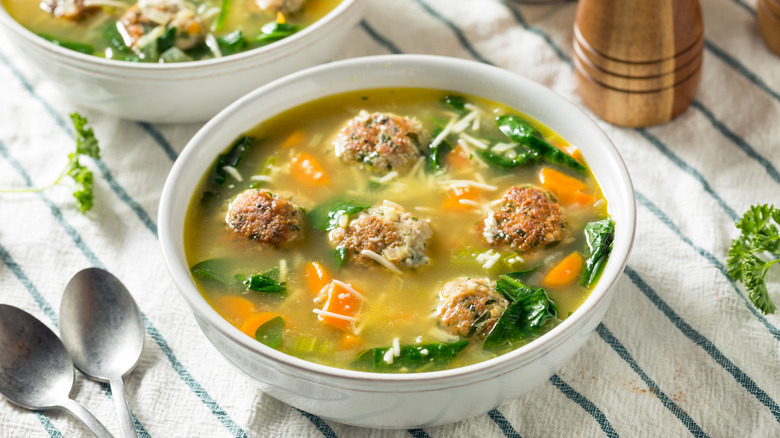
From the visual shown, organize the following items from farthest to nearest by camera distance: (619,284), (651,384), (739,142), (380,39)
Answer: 1. (380,39)
2. (739,142)
3. (619,284)
4. (651,384)

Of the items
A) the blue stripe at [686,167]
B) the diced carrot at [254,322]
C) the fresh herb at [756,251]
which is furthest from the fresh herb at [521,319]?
the blue stripe at [686,167]

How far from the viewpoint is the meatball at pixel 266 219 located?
10.6 ft

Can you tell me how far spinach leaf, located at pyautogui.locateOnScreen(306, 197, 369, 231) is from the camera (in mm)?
3309

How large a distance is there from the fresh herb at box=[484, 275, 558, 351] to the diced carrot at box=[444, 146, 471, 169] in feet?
2.42

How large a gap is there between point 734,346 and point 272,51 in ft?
7.94

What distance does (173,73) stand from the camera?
153 inches

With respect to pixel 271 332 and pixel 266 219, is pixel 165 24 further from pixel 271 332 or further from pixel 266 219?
pixel 271 332

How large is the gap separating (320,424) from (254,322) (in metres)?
0.47

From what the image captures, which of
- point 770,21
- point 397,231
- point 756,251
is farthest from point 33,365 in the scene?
point 770,21

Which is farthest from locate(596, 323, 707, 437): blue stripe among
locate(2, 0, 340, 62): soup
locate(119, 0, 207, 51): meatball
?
locate(119, 0, 207, 51): meatball

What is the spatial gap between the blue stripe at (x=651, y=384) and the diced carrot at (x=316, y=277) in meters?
1.16

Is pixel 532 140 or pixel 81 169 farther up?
pixel 532 140

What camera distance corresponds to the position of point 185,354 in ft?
11.2

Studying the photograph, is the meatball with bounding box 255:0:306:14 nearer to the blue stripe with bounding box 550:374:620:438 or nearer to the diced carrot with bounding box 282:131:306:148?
the diced carrot with bounding box 282:131:306:148
